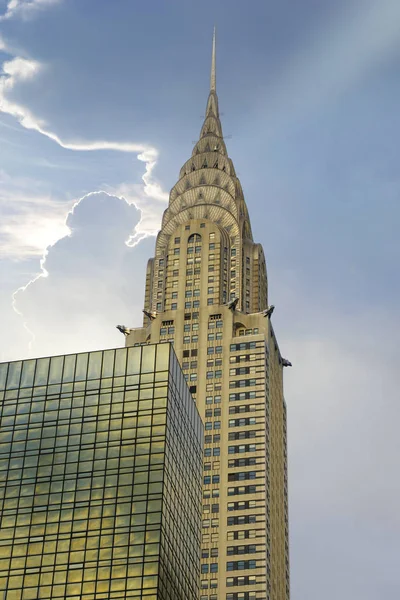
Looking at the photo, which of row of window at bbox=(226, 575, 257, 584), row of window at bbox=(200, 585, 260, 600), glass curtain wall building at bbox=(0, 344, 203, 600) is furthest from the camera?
row of window at bbox=(226, 575, 257, 584)

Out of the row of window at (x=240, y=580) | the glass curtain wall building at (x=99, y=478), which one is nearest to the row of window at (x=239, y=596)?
the row of window at (x=240, y=580)

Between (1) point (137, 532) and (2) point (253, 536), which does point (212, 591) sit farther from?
(1) point (137, 532)

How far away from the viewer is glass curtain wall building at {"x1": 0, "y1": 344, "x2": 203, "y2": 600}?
12306 centimetres

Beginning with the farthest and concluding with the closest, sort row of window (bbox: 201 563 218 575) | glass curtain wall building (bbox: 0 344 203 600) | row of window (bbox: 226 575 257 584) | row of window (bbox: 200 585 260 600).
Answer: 1. row of window (bbox: 201 563 218 575)
2. row of window (bbox: 226 575 257 584)
3. row of window (bbox: 200 585 260 600)
4. glass curtain wall building (bbox: 0 344 203 600)

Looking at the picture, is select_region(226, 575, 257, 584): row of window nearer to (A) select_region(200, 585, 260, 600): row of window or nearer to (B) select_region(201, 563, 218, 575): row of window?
(A) select_region(200, 585, 260, 600): row of window

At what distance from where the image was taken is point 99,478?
425 feet

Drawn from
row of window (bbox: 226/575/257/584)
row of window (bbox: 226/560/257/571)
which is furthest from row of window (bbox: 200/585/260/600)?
row of window (bbox: 226/560/257/571)

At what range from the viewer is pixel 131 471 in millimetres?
128875

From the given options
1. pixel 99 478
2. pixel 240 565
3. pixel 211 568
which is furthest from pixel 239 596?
pixel 99 478

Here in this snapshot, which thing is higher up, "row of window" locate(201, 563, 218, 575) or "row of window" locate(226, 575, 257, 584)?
"row of window" locate(201, 563, 218, 575)

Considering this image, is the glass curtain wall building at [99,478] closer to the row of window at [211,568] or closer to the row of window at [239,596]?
the row of window at [239,596]

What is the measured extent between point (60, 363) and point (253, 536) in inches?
2828

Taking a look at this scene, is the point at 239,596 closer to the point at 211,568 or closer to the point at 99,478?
the point at 211,568

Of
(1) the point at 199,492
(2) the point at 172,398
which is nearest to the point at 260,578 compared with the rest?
(1) the point at 199,492
